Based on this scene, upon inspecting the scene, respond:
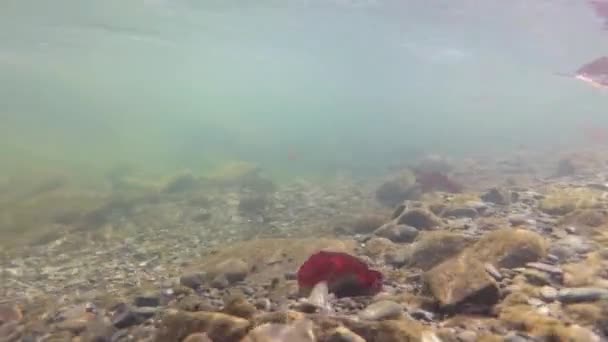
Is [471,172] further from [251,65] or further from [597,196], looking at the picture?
[251,65]

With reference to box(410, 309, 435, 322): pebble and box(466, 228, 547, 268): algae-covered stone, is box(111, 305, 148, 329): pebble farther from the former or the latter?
box(466, 228, 547, 268): algae-covered stone

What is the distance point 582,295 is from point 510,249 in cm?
128

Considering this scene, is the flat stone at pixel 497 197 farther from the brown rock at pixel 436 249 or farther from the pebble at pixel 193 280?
the pebble at pixel 193 280

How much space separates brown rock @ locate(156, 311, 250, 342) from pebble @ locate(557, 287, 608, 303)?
9.85 feet

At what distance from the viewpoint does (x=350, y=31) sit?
44.0 meters

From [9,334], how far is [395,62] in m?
69.2

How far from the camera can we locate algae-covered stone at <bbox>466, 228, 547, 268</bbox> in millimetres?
5566

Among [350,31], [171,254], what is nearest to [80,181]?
[171,254]

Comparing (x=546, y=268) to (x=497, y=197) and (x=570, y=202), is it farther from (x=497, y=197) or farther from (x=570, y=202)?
(x=497, y=197)

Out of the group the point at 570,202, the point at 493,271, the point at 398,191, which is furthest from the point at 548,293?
the point at 398,191

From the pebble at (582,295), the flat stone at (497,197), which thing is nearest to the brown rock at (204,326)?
the pebble at (582,295)

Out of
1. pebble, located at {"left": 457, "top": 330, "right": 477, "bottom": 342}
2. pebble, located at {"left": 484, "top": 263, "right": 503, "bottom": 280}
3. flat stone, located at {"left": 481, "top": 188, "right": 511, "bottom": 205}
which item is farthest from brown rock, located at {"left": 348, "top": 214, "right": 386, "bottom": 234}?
pebble, located at {"left": 457, "top": 330, "right": 477, "bottom": 342}

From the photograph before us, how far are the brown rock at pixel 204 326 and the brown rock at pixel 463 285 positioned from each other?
1966mm

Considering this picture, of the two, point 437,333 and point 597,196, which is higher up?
point 597,196
